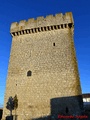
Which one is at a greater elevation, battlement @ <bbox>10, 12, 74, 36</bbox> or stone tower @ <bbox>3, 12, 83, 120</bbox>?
battlement @ <bbox>10, 12, 74, 36</bbox>

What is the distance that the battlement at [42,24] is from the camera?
18062mm

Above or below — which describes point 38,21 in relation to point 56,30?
above

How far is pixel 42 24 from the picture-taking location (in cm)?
1877

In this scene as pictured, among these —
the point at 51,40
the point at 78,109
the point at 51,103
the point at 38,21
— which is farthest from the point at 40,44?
the point at 78,109

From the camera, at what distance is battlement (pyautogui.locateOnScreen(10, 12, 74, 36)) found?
18062 millimetres

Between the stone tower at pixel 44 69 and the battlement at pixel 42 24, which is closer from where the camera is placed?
the stone tower at pixel 44 69

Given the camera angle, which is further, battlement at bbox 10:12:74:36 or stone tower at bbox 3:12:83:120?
battlement at bbox 10:12:74:36

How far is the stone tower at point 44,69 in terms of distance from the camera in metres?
15.4

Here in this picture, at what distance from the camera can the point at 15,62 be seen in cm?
1848

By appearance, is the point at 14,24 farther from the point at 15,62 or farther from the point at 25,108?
the point at 25,108

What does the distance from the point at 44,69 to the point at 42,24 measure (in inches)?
197

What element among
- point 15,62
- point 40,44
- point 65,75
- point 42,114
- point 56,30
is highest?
point 56,30

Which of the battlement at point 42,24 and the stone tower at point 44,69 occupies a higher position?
the battlement at point 42,24

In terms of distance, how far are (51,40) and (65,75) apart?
409 centimetres
